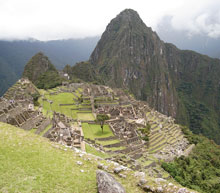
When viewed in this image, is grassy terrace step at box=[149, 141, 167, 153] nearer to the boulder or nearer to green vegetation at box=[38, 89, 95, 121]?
green vegetation at box=[38, 89, 95, 121]

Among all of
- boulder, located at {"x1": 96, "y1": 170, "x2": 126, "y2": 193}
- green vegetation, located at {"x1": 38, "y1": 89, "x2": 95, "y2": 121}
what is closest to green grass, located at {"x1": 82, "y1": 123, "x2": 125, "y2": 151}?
green vegetation, located at {"x1": 38, "y1": 89, "x2": 95, "y2": 121}

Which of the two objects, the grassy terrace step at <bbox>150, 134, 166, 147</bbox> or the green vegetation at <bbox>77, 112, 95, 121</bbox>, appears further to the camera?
the green vegetation at <bbox>77, 112, 95, 121</bbox>

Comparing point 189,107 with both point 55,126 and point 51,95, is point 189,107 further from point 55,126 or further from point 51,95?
point 55,126

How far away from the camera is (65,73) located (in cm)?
9294

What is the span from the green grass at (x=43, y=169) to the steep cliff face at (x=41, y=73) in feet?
196

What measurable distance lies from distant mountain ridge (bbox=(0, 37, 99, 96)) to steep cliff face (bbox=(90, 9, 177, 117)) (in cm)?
2149

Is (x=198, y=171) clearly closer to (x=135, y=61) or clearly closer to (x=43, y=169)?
(x=43, y=169)

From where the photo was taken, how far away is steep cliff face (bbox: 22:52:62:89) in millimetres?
71369

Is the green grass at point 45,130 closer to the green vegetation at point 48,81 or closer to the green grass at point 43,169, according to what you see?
the green grass at point 43,169

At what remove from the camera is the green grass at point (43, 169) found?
744cm

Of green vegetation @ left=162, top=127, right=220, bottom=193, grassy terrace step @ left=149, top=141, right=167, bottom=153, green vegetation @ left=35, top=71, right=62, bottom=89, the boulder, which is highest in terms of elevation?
the boulder

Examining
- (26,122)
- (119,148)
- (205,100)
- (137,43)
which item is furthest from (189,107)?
(26,122)

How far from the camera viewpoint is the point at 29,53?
10744cm

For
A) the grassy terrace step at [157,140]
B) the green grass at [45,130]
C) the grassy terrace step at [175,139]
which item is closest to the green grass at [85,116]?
the grassy terrace step at [157,140]
